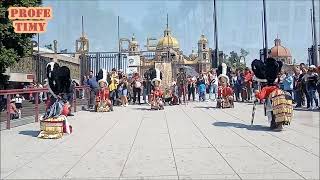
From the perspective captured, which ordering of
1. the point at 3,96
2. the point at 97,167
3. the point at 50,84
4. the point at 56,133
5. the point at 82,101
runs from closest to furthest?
the point at 97,167, the point at 56,133, the point at 50,84, the point at 3,96, the point at 82,101

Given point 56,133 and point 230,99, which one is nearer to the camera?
point 56,133

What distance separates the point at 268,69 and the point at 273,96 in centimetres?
77

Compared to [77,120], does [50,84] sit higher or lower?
higher

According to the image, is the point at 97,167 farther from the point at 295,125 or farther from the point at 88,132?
the point at 295,125

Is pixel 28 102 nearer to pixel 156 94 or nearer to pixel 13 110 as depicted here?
pixel 13 110

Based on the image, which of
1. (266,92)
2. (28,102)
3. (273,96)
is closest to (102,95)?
(28,102)

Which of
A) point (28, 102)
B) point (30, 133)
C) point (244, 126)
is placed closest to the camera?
point (30, 133)

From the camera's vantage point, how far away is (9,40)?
762 inches

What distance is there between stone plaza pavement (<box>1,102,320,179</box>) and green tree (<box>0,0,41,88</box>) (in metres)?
6.78

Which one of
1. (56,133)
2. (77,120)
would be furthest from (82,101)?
(56,133)

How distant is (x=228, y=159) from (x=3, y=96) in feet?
23.4

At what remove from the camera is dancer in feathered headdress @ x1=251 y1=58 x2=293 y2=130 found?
11195 millimetres

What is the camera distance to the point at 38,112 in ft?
46.7

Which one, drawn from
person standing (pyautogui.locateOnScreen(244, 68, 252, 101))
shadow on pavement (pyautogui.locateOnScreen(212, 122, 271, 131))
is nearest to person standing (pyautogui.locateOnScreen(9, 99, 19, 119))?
shadow on pavement (pyautogui.locateOnScreen(212, 122, 271, 131))
